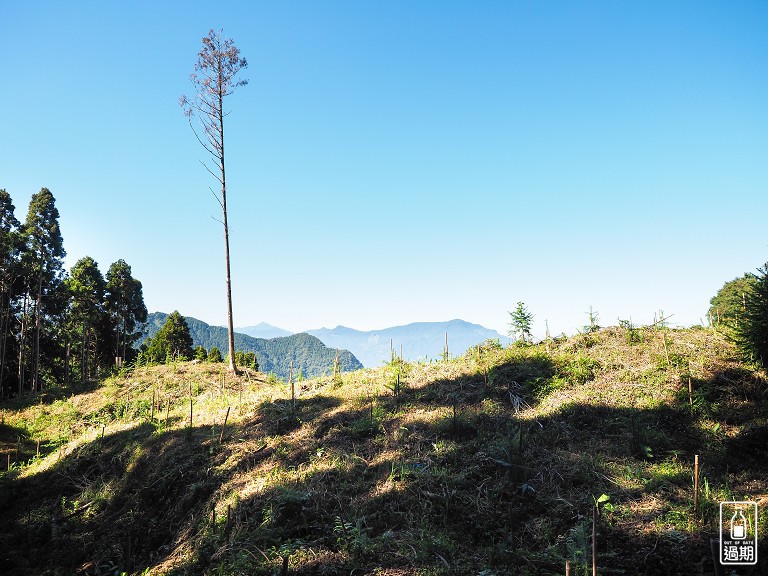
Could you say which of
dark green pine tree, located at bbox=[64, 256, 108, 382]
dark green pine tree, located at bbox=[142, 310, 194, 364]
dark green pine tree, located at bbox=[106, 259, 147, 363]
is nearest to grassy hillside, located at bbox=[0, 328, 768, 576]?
dark green pine tree, located at bbox=[64, 256, 108, 382]

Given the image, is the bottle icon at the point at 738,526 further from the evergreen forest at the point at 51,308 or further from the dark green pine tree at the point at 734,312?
the evergreen forest at the point at 51,308

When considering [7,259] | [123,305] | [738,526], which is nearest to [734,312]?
[738,526]

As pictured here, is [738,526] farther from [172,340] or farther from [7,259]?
[172,340]

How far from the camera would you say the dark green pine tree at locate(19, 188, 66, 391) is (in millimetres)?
24062

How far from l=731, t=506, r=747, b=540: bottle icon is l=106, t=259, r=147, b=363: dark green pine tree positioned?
37.7 metres

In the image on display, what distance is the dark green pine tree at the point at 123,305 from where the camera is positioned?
113ft

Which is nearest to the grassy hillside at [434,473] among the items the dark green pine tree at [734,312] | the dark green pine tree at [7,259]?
the dark green pine tree at [734,312]

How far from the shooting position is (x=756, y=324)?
8.46 meters

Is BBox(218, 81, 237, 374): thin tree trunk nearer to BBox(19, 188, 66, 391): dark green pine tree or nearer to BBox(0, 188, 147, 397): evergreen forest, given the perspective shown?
BBox(0, 188, 147, 397): evergreen forest

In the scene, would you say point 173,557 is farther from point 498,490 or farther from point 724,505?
point 724,505

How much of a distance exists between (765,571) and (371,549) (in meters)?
4.66

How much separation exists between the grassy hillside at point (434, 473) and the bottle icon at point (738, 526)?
0.69 feet

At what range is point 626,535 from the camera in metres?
5.59

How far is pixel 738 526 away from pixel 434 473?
419 centimetres
